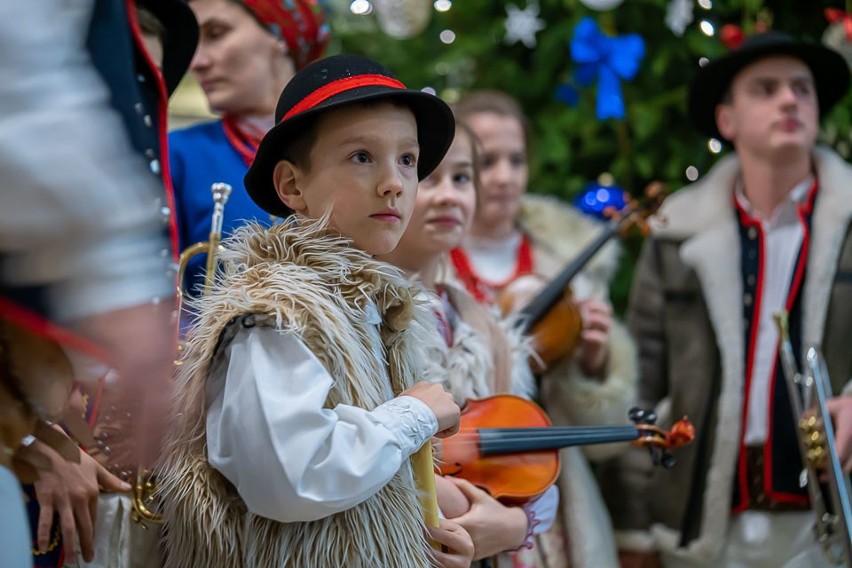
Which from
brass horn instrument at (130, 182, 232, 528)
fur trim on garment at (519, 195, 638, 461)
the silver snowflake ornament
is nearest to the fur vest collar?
fur trim on garment at (519, 195, 638, 461)

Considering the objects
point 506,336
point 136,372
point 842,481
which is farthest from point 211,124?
point 842,481

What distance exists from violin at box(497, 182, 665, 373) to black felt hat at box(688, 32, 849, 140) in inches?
21.9

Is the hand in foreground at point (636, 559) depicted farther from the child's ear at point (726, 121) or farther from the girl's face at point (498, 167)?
the child's ear at point (726, 121)

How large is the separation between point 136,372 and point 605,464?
2.15 m

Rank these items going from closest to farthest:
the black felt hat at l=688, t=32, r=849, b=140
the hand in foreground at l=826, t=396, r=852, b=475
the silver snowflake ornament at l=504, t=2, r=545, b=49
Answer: the hand in foreground at l=826, t=396, r=852, b=475 → the black felt hat at l=688, t=32, r=849, b=140 → the silver snowflake ornament at l=504, t=2, r=545, b=49

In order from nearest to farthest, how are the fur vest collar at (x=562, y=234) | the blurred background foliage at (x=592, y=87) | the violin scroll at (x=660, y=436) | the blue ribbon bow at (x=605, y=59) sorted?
the violin scroll at (x=660, y=436) → the fur vest collar at (x=562, y=234) → the blue ribbon bow at (x=605, y=59) → the blurred background foliage at (x=592, y=87)

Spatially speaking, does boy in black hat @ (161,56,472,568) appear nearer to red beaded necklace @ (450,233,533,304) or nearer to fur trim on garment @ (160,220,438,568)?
fur trim on garment @ (160,220,438,568)

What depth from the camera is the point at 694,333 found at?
10.3ft

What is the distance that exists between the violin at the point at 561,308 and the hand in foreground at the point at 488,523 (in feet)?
2.59

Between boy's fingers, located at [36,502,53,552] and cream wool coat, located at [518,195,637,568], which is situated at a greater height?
boy's fingers, located at [36,502,53,552]

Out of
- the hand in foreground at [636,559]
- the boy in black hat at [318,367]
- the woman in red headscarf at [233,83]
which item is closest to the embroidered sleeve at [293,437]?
the boy in black hat at [318,367]

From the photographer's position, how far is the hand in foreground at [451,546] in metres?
1.74

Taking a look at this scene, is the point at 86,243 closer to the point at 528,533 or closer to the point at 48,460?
the point at 48,460

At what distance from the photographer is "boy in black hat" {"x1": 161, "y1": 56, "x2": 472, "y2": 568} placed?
5.04 feet
